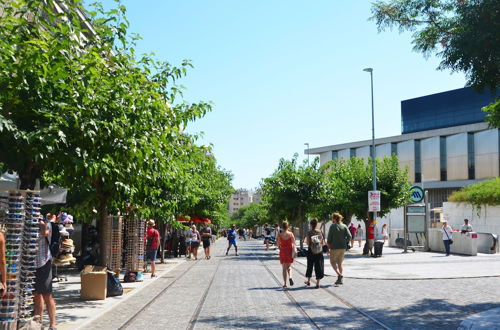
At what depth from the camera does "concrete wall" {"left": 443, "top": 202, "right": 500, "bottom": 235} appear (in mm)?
34469

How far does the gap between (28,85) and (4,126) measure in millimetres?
897

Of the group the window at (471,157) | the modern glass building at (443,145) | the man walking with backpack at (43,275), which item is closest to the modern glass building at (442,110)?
the modern glass building at (443,145)

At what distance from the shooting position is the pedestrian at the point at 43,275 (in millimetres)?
7980

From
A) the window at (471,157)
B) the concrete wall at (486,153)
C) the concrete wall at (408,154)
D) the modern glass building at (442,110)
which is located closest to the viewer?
the concrete wall at (486,153)

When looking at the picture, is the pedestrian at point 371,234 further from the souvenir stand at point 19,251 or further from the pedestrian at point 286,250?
the souvenir stand at point 19,251

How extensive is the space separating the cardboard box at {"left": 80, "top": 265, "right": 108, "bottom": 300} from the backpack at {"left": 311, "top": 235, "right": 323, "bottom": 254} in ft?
16.8

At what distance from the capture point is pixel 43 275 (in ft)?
26.3

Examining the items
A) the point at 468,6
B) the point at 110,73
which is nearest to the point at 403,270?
the point at 468,6

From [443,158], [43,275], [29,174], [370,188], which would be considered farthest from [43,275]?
[443,158]

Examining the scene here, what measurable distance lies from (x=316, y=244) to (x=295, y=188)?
17.3 metres

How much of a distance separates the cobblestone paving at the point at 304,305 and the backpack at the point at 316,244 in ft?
3.08

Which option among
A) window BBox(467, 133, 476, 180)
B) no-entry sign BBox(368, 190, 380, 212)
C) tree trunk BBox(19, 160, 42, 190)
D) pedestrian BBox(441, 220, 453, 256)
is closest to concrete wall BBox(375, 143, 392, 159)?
window BBox(467, 133, 476, 180)

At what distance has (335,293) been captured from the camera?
1262cm

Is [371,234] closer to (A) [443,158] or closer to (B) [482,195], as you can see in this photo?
(B) [482,195]
